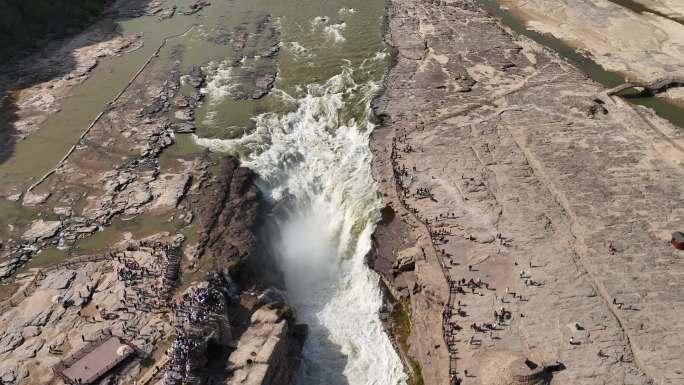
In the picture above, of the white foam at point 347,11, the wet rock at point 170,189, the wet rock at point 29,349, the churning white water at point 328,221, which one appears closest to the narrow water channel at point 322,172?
the churning white water at point 328,221

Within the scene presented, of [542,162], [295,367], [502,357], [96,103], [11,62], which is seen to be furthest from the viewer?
[11,62]

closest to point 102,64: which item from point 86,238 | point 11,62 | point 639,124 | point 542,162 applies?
point 11,62

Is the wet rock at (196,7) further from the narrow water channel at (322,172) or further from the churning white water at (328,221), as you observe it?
the churning white water at (328,221)

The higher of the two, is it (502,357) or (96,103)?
(96,103)

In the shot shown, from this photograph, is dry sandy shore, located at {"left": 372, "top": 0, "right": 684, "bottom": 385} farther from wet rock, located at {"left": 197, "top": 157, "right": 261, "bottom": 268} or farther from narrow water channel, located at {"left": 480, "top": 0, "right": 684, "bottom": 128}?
wet rock, located at {"left": 197, "top": 157, "right": 261, "bottom": 268}

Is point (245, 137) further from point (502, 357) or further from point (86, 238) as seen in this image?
point (502, 357)

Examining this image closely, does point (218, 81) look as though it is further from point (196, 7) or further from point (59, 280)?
point (59, 280)

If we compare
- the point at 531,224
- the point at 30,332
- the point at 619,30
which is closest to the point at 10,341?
the point at 30,332
